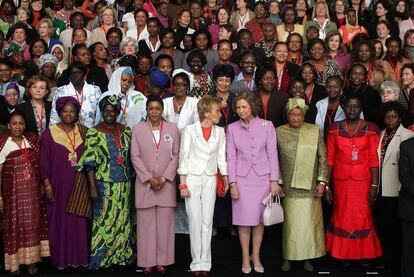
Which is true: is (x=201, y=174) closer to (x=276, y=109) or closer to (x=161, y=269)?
(x=161, y=269)

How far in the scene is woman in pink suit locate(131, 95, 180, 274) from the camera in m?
7.21

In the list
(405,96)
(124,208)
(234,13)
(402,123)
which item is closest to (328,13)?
(234,13)

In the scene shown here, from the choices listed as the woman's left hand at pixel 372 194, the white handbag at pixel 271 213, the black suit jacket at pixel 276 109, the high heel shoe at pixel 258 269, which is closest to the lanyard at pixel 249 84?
the black suit jacket at pixel 276 109

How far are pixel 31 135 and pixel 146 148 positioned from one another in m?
1.35

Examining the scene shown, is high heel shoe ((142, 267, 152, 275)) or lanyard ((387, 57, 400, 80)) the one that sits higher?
lanyard ((387, 57, 400, 80))

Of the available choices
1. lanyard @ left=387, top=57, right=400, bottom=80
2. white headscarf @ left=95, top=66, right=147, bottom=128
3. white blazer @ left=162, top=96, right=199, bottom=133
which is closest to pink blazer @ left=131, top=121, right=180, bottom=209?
white blazer @ left=162, top=96, right=199, bottom=133

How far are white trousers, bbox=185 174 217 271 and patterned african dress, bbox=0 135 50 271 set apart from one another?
1.72 meters

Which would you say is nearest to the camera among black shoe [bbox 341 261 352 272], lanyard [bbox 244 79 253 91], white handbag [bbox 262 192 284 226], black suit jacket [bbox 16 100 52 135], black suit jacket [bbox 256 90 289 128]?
white handbag [bbox 262 192 284 226]

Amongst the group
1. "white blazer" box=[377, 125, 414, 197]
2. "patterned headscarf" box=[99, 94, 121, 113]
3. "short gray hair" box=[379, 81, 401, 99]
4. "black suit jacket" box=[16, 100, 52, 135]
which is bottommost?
"white blazer" box=[377, 125, 414, 197]

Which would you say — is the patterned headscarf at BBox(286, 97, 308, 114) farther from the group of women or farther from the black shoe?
the black shoe

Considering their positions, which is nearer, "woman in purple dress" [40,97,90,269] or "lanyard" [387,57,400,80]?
"woman in purple dress" [40,97,90,269]

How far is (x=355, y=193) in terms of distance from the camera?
24.0 ft

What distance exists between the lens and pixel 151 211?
23.9 feet

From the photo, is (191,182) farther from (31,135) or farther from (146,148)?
(31,135)
